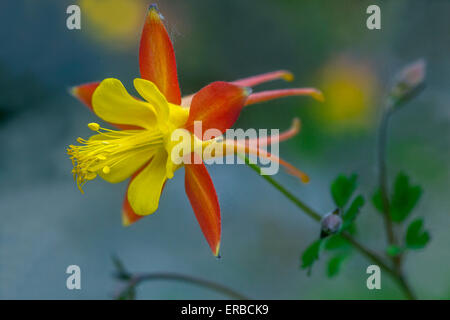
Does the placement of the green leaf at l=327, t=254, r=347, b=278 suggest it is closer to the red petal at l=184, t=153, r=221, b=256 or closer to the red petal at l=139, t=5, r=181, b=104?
the red petal at l=184, t=153, r=221, b=256

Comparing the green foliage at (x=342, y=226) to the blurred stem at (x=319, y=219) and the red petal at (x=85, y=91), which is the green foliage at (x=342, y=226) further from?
the red petal at (x=85, y=91)

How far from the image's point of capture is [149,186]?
4.45 feet

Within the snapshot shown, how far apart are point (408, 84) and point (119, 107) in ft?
3.68

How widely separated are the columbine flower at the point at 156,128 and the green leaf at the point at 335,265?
0.43m

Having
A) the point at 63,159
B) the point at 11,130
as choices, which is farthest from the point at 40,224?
the point at 11,130

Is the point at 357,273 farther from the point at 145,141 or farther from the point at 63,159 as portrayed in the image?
the point at 63,159

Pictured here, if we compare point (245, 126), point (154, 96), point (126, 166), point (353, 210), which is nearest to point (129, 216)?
point (126, 166)

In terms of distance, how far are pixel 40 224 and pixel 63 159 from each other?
52cm

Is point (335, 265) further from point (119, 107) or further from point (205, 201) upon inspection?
point (119, 107)

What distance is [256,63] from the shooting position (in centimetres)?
331

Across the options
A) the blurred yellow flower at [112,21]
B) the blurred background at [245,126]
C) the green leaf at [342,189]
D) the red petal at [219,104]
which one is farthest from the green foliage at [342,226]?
the blurred yellow flower at [112,21]

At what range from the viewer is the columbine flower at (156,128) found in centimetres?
125

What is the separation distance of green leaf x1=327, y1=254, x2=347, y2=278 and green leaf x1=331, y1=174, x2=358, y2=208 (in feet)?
0.85

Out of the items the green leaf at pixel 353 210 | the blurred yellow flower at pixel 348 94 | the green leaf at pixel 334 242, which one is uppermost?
the blurred yellow flower at pixel 348 94
